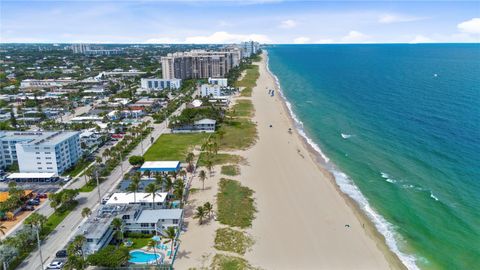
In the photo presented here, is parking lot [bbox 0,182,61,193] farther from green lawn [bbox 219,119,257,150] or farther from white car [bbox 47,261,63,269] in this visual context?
green lawn [bbox 219,119,257,150]

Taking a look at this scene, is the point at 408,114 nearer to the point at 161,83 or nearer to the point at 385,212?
the point at 385,212

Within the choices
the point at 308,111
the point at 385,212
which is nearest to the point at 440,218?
the point at 385,212

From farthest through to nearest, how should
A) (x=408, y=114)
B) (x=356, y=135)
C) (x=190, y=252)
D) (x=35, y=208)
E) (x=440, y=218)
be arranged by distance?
(x=408, y=114)
(x=356, y=135)
(x=35, y=208)
(x=440, y=218)
(x=190, y=252)

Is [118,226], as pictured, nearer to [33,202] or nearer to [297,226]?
[33,202]

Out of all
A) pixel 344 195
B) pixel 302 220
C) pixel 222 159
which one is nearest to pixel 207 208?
pixel 302 220

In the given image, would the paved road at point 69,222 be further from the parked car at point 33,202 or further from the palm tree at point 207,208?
the palm tree at point 207,208

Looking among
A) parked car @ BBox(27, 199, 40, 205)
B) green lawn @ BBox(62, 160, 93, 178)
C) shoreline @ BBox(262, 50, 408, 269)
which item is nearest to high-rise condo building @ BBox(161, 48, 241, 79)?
shoreline @ BBox(262, 50, 408, 269)
